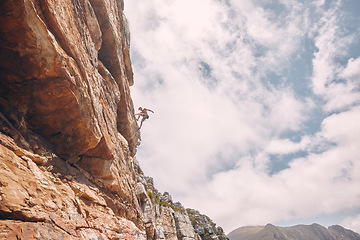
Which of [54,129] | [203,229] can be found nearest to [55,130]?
[54,129]

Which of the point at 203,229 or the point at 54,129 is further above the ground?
the point at 54,129

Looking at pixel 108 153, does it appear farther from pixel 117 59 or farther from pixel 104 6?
pixel 104 6

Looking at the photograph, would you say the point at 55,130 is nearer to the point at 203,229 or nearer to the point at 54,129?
the point at 54,129

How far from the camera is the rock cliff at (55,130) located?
7.57 meters

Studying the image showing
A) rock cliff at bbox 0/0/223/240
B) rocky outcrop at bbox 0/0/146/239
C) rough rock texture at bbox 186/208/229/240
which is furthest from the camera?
rough rock texture at bbox 186/208/229/240

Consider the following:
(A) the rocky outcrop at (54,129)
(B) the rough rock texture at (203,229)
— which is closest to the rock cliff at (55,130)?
(A) the rocky outcrop at (54,129)

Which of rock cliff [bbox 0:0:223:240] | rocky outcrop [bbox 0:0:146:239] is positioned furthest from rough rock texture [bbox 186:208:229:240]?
rocky outcrop [bbox 0:0:146:239]

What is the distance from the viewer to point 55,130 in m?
12.3

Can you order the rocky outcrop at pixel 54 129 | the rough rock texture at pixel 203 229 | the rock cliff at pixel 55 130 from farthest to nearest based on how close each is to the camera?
the rough rock texture at pixel 203 229 < the rocky outcrop at pixel 54 129 < the rock cliff at pixel 55 130

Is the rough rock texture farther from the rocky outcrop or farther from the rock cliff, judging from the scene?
the rocky outcrop

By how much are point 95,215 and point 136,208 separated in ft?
32.7

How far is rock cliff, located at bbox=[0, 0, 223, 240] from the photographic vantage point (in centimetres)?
757

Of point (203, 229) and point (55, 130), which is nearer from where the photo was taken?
point (55, 130)

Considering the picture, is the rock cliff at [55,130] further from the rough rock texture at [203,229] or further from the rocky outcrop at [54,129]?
the rough rock texture at [203,229]
